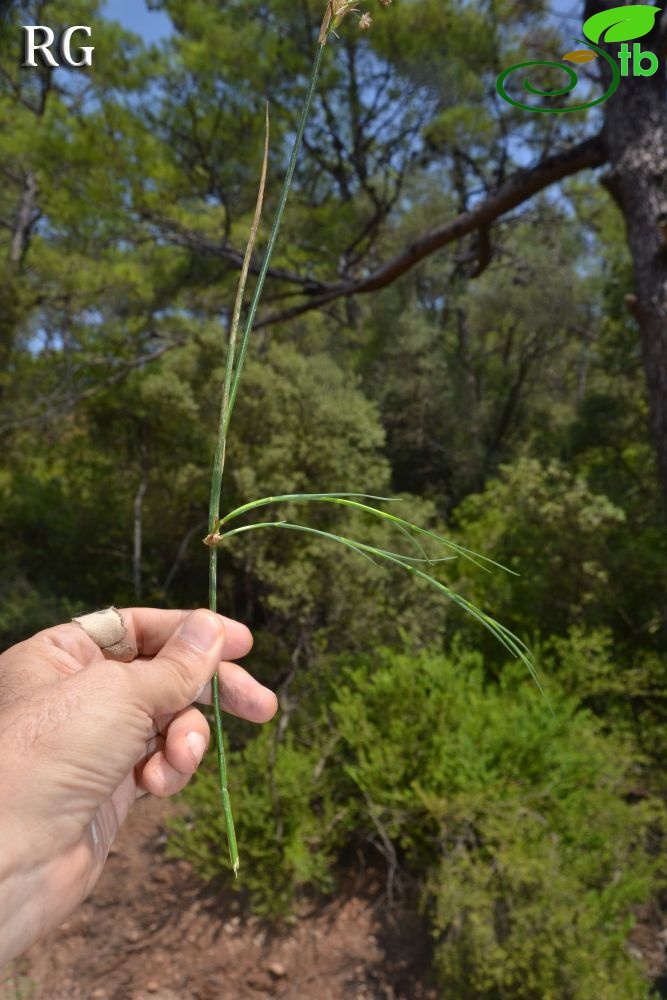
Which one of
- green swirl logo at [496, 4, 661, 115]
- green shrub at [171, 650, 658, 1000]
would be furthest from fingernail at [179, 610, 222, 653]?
green swirl logo at [496, 4, 661, 115]

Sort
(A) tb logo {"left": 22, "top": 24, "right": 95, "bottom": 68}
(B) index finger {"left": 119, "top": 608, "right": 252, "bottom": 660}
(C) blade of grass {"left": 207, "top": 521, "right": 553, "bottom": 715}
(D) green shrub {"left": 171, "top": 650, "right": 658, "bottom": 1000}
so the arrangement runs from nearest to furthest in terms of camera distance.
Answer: (C) blade of grass {"left": 207, "top": 521, "right": 553, "bottom": 715} → (B) index finger {"left": 119, "top": 608, "right": 252, "bottom": 660} → (D) green shrub {"left": 171, "top": 650, "right": 658, "bottom": 1000} → (A) tb logo {"left": 22, "top": 24, "right": 95, "bottom": 68}

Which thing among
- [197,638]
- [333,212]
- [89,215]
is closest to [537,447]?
[333,212]

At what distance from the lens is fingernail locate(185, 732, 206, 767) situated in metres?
1.12

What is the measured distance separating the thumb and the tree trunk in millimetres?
2920

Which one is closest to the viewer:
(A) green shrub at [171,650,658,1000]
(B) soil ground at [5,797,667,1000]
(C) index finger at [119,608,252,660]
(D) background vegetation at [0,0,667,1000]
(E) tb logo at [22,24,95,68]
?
(C) index finger at [119,608,252,660]

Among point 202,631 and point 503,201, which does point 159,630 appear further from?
point 503,201

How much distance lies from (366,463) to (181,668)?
13.4 feet

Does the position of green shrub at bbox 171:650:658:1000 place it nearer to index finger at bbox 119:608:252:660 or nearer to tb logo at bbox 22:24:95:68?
index finger at bbox 119:608:252:660

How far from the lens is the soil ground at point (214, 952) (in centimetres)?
288

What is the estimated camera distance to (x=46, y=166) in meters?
5.28

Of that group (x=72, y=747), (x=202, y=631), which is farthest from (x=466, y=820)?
(x=72, y=747)

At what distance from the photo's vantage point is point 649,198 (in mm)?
3348

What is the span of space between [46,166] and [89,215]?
0.51m

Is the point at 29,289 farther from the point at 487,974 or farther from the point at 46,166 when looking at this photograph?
the point at 487,974
